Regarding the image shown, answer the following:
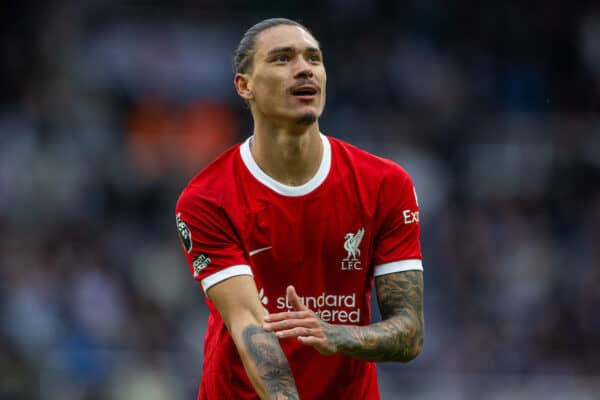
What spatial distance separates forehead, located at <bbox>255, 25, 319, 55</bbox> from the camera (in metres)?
5.66

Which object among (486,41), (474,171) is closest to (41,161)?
(474,171)

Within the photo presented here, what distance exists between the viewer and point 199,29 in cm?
1611

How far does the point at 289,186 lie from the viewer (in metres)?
5.61

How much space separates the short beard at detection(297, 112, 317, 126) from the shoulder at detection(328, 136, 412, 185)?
35cm

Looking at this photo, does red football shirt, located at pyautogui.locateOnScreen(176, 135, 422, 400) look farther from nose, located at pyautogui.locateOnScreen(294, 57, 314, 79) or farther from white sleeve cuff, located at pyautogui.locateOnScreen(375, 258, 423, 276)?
nose, located at pyautogui.locateOnScreen(294, 57, 314, 79)

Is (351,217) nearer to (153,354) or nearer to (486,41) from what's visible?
(153,354)

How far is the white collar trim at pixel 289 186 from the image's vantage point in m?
5.60

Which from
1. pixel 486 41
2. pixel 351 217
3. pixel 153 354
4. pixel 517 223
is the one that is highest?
pixel 486 41

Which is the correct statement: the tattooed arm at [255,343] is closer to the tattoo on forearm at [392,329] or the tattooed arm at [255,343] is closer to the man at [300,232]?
the man at [300,232]

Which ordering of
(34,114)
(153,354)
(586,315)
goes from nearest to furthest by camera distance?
1. (153,354)
2. (586,315)
3. (34,114)

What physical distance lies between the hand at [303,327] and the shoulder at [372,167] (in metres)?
0.88

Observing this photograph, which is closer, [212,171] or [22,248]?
[212,171]

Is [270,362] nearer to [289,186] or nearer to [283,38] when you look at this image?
[289,186]

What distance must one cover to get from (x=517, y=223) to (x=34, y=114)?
6643 mm
